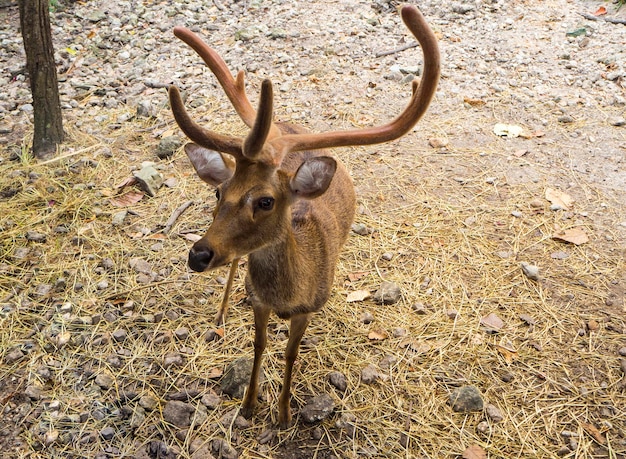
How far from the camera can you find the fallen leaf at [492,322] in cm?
325

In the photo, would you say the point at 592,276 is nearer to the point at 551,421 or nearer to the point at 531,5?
the point at 551,421

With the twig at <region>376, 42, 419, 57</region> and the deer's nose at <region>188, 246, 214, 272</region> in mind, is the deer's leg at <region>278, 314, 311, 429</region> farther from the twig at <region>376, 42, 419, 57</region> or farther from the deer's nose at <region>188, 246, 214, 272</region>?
the twig at <region>376, 42, 419, 57</region>

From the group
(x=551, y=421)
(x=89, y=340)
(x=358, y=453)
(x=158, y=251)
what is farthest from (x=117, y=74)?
(x=551, y=421)

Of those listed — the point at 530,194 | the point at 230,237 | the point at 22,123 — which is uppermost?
the point at 230,237

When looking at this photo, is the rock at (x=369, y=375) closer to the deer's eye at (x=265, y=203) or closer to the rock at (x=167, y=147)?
the deer's eye at (x=265, y=203)

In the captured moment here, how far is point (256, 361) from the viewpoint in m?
2.73

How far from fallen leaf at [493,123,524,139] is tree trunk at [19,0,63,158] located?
3835 mm

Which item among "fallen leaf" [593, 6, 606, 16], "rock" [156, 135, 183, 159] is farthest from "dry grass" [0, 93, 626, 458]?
"fallen leaf" [593, 6, 606, 16]

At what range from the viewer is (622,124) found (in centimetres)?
486

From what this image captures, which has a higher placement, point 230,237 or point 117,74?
point 230,237

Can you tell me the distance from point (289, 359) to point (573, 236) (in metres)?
2.38

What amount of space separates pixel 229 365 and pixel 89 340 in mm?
826

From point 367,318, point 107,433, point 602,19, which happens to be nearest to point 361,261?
point 367,318

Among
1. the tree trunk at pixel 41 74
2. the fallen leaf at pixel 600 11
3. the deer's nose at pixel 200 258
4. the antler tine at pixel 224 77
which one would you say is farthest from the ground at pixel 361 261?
the antler tine at pixel 224 77
